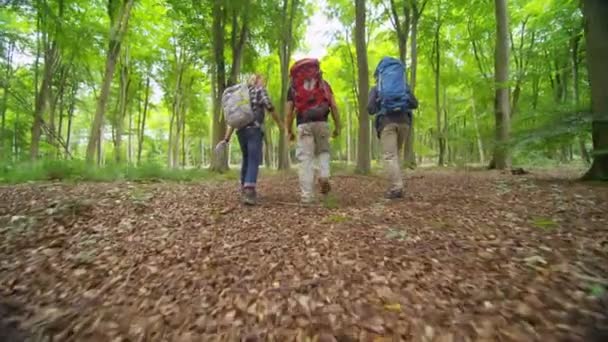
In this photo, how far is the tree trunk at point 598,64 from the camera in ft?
15.0

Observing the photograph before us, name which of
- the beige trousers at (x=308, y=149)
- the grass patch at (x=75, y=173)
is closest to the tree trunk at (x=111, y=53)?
the grass patch at (x=75, y=173)

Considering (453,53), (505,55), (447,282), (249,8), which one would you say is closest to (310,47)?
(453,53)

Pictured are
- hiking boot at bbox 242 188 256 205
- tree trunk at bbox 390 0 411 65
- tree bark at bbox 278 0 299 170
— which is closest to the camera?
hiking boot at bbox 242 188 256 205

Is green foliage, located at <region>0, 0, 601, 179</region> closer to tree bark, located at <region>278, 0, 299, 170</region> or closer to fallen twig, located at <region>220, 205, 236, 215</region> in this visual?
tree bark, located at <region>278, 0, 299, 170</region>

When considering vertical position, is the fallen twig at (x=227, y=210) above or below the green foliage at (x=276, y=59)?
below

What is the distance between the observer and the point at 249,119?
432cm

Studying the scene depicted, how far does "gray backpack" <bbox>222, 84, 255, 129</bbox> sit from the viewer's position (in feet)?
14.1

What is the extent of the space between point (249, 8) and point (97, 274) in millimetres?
9653

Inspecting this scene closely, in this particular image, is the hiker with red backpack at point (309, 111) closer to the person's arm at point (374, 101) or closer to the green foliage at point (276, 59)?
the person's arm at point (374, 101)

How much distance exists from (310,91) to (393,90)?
1.25 metres

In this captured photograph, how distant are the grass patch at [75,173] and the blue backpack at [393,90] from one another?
222 inches

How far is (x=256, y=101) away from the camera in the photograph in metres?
4.44

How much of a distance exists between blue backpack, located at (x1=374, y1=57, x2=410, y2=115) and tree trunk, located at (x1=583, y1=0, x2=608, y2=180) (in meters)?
2.91

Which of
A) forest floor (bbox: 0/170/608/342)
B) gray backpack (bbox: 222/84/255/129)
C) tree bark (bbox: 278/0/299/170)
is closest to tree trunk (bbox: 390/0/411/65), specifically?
tree bark (bbox: 278/0/299/170)
